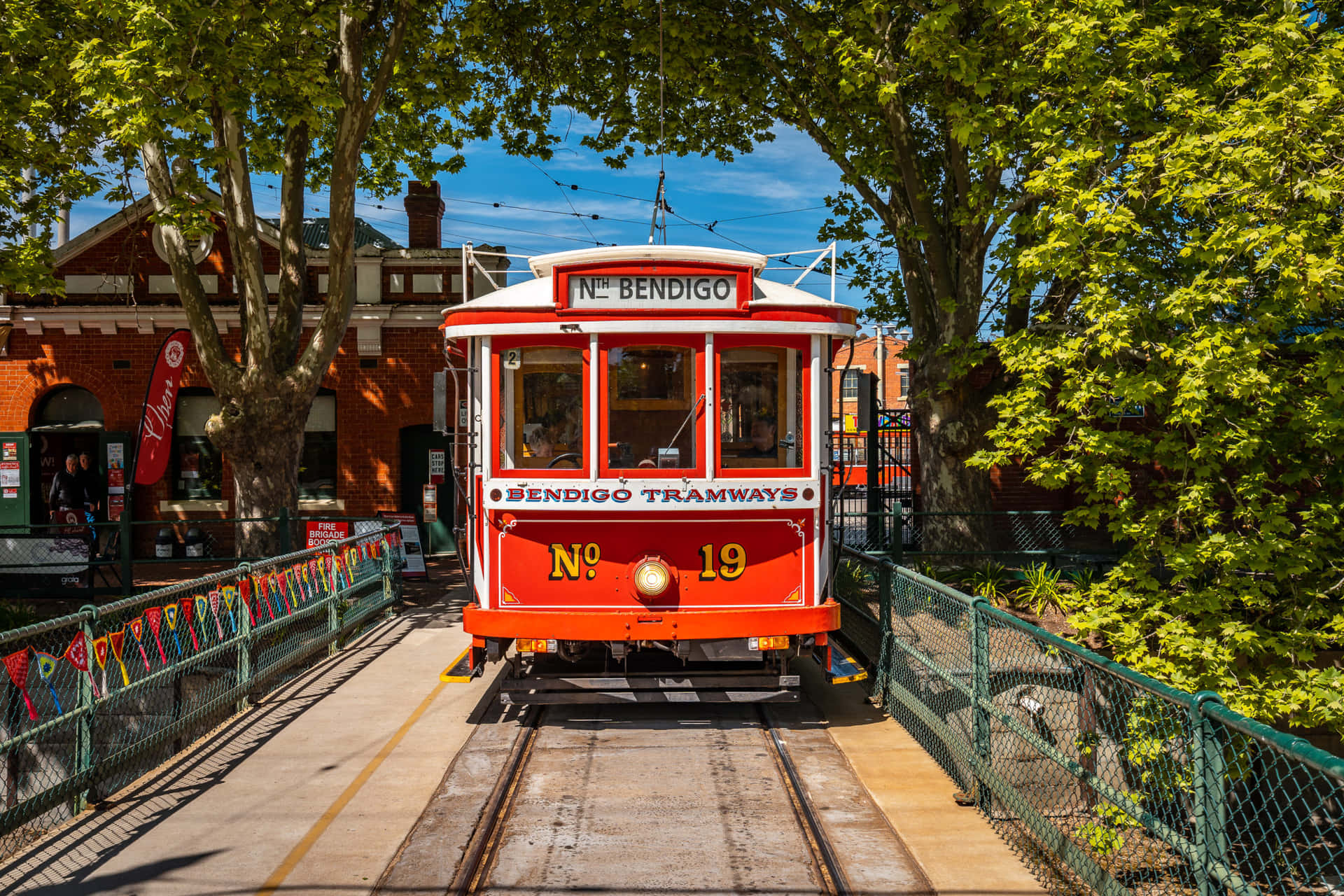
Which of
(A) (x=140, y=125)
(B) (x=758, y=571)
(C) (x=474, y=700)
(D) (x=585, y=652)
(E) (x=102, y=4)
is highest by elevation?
(E) (x=102, y=4)

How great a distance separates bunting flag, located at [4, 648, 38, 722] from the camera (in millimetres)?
5613

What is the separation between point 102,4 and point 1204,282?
10.3m

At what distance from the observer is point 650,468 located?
7.70m

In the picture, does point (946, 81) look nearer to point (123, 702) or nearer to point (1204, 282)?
point (1204, 282)

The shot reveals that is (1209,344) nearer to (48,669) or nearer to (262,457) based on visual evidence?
(48,669)

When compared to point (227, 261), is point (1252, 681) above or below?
below

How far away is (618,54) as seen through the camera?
52.1ft

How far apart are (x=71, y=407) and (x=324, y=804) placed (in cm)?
1609

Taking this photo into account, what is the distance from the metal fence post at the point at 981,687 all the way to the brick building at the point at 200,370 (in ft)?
46.9

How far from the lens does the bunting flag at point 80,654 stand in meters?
6.16

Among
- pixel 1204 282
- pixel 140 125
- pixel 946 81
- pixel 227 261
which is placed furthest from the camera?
pixel 227 261

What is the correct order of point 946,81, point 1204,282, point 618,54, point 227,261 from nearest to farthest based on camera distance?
point 1204,282, point 946,81, point 618,54, point 227,261

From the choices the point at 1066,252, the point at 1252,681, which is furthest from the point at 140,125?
the point at 1252,681

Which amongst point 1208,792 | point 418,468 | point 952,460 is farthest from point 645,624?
point 418,468
